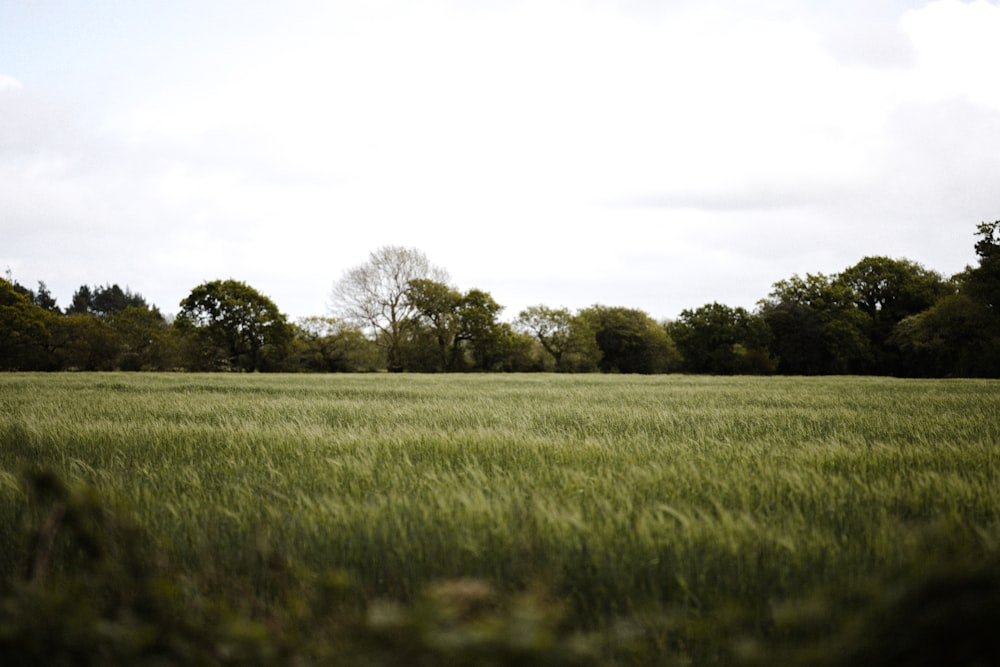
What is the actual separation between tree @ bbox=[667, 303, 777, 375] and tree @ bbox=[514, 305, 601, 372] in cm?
934

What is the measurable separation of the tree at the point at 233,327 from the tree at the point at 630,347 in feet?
109

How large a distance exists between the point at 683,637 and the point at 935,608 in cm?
119

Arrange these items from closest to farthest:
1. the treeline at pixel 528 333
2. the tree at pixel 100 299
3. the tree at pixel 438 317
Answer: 1. the treeline at pixel 528 333
2. the tree at pixel 438 317
3. the tree at pixel 100 299

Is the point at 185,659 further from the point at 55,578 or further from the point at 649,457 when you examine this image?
the point at 649,457

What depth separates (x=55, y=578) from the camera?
242 centimetres

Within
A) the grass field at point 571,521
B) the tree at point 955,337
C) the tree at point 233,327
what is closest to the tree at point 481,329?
the tree at point 233,327

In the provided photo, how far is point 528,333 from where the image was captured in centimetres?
5244

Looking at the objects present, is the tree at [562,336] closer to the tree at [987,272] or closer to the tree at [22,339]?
the tree at [987,272]

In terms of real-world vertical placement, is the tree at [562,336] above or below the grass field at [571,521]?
above

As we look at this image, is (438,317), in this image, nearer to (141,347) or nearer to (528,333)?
(528,333)

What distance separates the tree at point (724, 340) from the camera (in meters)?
48.8

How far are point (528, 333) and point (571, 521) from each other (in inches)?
1960

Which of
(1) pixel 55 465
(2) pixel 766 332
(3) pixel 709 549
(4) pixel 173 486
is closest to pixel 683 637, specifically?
(3) pixel 709 549

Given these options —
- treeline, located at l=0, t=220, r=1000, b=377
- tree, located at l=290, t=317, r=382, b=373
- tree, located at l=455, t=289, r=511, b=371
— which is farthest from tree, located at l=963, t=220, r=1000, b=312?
tree, located at l=290, t=317, r=382, b=373
